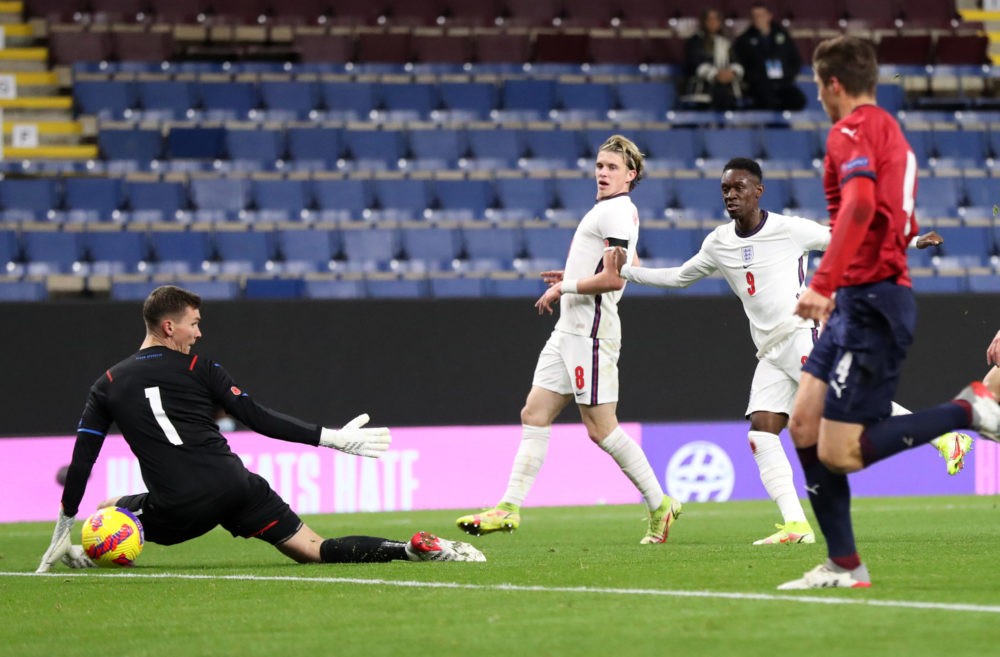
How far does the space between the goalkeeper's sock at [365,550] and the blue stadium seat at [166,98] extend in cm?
1174

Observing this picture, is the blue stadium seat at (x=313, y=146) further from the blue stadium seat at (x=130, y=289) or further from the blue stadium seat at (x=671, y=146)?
the blue stadium seat at (x=671, y=146)

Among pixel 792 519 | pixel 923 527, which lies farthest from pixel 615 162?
pixel 923 527

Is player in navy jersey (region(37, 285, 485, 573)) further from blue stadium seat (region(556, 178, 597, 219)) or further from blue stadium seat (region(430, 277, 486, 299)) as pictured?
blue stadium seat (region(556, 178, 597, 219))

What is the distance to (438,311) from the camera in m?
14.8

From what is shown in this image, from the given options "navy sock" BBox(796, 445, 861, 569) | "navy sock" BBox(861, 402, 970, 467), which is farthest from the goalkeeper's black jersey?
"navy sock" BBox(861, 402, 970, 467)

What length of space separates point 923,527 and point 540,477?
4.90 m

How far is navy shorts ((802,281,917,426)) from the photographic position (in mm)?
5176

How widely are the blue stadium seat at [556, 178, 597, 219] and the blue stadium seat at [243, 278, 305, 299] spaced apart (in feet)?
11.5

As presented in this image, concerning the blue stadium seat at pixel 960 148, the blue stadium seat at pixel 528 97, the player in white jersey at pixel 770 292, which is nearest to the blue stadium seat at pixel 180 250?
the blue stadium seat at pixel 528 97

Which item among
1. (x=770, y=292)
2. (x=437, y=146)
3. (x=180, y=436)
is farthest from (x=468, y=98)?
(x=180, y=436)

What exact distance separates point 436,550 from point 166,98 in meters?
12.3

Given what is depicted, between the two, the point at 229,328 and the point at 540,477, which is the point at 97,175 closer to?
the point at 229,328

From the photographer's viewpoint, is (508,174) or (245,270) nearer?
(245,270)

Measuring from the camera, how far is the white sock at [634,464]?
8.59 m
